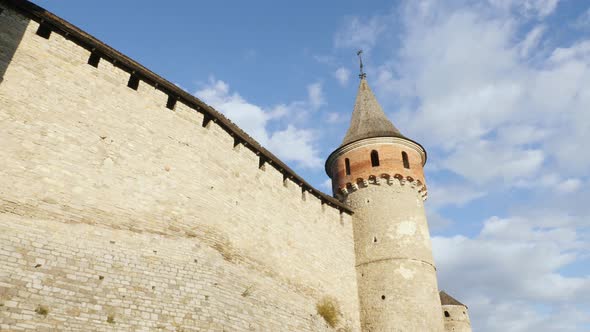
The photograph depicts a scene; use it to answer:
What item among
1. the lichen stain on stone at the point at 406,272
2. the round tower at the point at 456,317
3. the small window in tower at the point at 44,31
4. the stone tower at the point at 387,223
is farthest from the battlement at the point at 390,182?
the small window in tower at the point at 44,31

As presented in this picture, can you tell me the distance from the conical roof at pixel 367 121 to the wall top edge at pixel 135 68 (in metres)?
4.97

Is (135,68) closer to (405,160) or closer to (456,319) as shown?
(405,160)

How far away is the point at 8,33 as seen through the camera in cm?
909

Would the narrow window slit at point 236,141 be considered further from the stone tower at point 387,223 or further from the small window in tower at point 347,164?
the small window in tower at point 347,164

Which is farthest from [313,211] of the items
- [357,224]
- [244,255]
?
[244,255]

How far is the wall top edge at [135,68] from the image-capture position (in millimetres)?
9594

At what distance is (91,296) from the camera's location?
26.0 feet

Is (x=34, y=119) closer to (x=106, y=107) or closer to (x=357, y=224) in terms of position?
(x=106, y=107)

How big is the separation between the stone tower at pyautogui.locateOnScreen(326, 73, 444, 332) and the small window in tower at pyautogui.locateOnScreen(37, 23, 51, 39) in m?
11.5

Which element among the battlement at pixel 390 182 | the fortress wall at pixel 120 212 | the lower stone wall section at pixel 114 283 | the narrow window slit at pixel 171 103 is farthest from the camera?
the battlement at pixel 390 182

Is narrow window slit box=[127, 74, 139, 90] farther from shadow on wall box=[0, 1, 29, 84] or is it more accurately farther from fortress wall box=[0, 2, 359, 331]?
shadow on wall box=[0, 1, 29, 84]

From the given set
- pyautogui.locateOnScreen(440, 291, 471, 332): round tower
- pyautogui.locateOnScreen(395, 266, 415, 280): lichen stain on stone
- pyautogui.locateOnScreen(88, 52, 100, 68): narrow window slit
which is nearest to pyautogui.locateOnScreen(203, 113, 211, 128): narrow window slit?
pyautogui.locateOnScreen(88, 52, 100, 68): narrow window slit

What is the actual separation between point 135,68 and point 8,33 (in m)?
2.68

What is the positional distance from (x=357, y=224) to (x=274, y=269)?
17.9 ft
